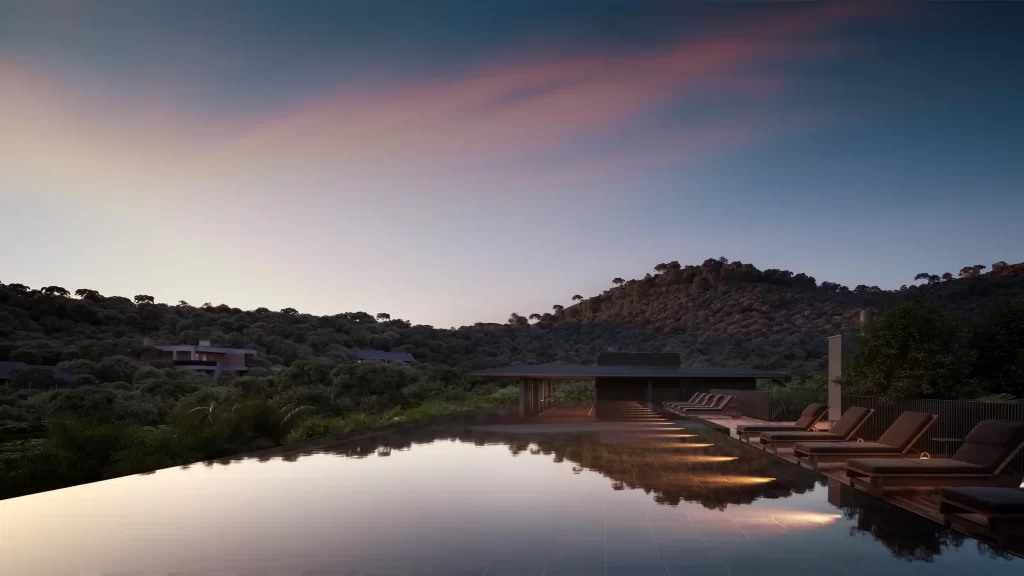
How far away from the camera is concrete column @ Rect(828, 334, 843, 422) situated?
51.6 feet

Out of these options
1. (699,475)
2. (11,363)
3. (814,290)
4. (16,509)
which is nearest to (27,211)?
(11,363)

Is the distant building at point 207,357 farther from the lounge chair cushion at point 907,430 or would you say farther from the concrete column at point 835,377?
the lounge chair cushion at point 907,430

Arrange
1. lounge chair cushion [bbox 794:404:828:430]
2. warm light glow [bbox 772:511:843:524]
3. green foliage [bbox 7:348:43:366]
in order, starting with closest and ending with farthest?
1. warm light glow [bbox 772:511:843:524]
2. lounge chair cushion [bbox 794:404:828:430]
3. green foliage [bbox 7:348:43:366]

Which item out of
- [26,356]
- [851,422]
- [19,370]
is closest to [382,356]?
[26,356]

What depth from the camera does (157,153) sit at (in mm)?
19281

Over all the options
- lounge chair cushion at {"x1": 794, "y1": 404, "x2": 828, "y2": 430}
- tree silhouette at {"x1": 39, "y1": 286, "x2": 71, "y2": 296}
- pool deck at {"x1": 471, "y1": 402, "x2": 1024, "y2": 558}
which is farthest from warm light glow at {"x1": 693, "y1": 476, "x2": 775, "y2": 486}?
tree silhouette at {"x1": 39, "y1": 286, "x2": 71, "y2": 296}

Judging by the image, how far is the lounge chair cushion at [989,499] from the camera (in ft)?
17.6

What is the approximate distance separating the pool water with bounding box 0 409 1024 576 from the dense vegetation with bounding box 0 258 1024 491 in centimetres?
200

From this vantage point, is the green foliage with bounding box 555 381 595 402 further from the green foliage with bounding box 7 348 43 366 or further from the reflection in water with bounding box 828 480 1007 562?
the reflection in water with bounding box 828 480 1007 562

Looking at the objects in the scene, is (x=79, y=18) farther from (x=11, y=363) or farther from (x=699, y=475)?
(x=11, y=363)

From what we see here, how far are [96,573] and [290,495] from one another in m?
2.96

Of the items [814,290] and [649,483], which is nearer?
[649,483]

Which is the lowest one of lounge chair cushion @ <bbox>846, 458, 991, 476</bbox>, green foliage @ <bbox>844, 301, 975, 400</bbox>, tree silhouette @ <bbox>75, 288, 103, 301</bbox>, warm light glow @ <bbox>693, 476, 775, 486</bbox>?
warm light glow @ <bbox>693, 476, 775, 486</bbox>

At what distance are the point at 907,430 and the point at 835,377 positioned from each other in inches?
301
